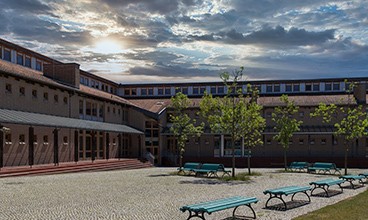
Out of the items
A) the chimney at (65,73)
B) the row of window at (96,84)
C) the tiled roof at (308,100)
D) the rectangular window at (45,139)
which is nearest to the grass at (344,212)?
the rectangular window at (45,139)

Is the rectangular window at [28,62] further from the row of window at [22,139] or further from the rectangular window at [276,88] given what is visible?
the rectangular window at [276,88]

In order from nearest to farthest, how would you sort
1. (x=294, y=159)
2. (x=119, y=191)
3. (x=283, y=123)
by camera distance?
(x=119, y=191) < (x=283, y=123) < (x=294, y=159)

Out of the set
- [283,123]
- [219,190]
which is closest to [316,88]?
[283,123]

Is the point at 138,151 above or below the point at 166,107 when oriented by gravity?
below

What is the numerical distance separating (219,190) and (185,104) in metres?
14.6

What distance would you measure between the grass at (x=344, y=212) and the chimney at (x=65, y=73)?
28467mm

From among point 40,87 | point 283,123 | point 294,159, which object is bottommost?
point 294,159

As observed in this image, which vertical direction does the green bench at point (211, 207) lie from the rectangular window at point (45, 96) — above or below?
below

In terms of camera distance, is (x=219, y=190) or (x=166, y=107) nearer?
(x=219, y=190)

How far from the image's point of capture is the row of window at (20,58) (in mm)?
34688

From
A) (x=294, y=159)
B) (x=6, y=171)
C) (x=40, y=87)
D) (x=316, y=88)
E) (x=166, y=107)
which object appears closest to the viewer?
(x=6, y=171)

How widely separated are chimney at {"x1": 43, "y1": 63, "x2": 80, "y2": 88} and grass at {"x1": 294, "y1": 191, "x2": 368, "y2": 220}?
2847 cm

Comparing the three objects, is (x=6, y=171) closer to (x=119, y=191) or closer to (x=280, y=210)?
(x=119, y=191)

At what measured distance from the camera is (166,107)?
2048 inches
